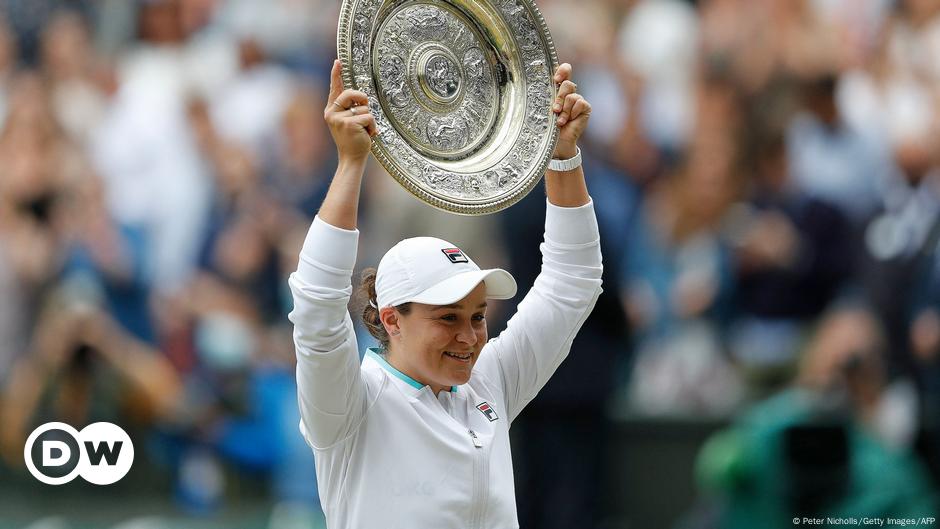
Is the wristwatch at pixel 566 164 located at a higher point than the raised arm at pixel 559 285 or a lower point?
higher

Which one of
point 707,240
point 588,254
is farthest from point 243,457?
point 588,254

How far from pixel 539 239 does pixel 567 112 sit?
2543 mm

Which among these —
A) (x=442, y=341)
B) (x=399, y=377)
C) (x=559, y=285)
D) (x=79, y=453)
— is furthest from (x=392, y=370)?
(x=79, y=453)

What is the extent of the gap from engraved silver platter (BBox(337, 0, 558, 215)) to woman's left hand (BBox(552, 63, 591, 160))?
3 centimetres

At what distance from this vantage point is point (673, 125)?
768 centimetres

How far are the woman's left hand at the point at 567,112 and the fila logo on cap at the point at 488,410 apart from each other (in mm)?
631

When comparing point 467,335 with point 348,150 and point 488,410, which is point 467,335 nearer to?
point 488,410

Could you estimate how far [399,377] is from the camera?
3.12m

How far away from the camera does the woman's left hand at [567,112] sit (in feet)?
11.1

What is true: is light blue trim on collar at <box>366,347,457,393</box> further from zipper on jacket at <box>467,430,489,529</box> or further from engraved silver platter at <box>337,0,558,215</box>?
engraved silver platter at <box>337,0,558,215</box>

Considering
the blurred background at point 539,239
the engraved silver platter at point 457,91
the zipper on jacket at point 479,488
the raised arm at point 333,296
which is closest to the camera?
the raised arm at point 333,296

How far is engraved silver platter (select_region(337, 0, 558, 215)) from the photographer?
3133mm

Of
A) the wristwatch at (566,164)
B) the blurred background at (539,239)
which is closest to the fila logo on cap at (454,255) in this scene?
the wristwatch at (566,164)

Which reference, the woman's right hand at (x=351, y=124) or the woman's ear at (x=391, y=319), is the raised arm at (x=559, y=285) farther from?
the woman's right hand at (x=351, y=124)
